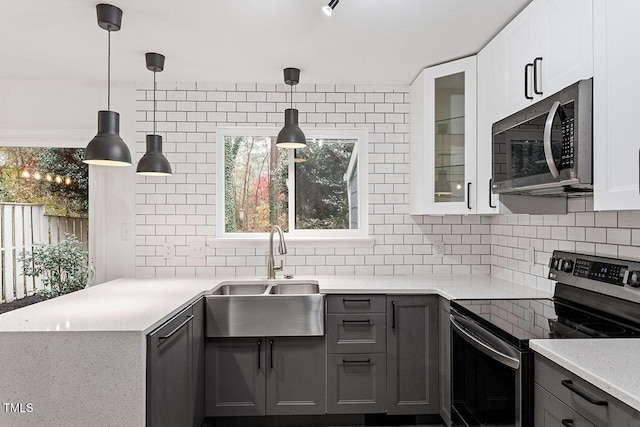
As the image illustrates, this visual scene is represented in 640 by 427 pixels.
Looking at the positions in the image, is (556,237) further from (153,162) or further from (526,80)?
(153,162)

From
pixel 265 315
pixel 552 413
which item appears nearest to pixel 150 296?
pixel 265 315

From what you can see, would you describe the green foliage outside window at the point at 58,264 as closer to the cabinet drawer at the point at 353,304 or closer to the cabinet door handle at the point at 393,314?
the cabinet drawer at the point at 353,304

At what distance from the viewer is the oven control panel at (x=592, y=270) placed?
1.86 m

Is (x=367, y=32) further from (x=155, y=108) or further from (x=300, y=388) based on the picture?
(x=300, y=388)

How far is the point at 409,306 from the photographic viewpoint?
9.04 feet

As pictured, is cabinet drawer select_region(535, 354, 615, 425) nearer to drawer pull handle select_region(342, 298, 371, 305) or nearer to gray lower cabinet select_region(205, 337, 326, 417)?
drawer pull handle select_region(342, 298, 371, 305)

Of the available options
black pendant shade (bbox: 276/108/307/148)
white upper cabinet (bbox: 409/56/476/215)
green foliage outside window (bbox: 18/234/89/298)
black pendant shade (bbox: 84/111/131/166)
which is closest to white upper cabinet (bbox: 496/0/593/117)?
white upper cabinet (bbox: 409/56/476/215)

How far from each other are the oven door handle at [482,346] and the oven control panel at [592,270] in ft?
1.95

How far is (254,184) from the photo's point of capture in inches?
138

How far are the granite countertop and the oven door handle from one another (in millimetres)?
218

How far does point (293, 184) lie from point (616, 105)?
235 cm

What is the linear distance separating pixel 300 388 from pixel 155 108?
7.47 ft

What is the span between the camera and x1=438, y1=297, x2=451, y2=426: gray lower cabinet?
8.36 ft

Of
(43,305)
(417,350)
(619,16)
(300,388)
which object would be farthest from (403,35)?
(43,305)
